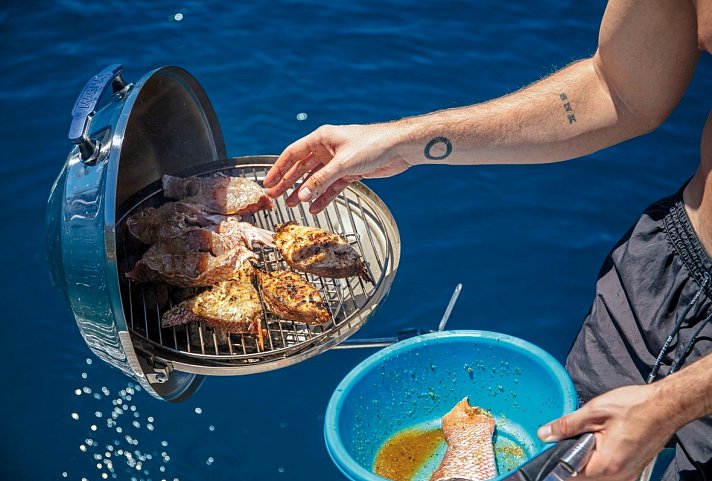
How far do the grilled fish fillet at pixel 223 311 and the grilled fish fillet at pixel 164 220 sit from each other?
411 mm

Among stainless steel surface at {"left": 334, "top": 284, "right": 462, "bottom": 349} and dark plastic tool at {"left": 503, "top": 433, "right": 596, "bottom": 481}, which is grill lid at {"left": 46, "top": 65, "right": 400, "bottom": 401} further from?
dark plastic tool at {"left": 503, "top": 433, "right": 596, "bottom": 481}

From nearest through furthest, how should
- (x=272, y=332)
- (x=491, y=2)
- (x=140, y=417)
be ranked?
(x=272, y=332) → (x=140, y=417) → (x=491, y=2)

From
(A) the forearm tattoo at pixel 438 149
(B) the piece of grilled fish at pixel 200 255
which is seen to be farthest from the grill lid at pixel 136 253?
(A) the forearm tattoo at pixel 438 149

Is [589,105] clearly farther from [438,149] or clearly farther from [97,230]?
[97,230]

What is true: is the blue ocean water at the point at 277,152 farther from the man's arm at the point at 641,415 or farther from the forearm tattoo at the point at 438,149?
the man's arm at the point at 641,415

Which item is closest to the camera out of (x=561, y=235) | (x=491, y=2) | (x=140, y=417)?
(x=140, y=417)

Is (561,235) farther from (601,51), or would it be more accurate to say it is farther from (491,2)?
(491,2)

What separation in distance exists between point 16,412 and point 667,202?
160 inches

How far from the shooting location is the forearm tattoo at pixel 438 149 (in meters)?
3.23

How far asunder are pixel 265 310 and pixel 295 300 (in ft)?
0.71

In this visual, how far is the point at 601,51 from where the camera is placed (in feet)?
9.78

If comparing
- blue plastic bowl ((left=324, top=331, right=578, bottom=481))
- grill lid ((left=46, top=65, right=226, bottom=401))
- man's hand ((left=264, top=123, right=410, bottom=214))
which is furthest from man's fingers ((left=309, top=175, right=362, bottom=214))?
grill lid ((left=46, top=65, right=226, bottom=401))

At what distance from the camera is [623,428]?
2.28 meters

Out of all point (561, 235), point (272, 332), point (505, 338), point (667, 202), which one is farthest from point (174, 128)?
point (561, 235)
